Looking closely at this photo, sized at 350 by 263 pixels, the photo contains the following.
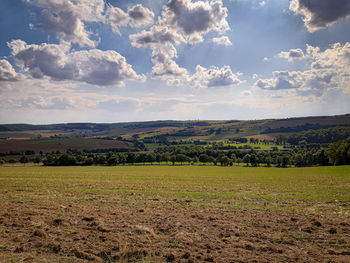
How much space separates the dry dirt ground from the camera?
9.16 metres

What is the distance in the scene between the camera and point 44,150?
171250 mm

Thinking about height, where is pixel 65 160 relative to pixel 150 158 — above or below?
above

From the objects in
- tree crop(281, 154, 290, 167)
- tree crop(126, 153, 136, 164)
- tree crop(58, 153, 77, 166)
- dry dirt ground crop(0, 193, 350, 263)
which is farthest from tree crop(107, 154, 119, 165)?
dry dirt ground crop(0, 193, 350, 263)

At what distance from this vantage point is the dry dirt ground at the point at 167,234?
9.16 m

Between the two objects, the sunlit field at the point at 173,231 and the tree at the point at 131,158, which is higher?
the sunlit field at the point at 173,231

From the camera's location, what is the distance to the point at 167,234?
11.5 meters

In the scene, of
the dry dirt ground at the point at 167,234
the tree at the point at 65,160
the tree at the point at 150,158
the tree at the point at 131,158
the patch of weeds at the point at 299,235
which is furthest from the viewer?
the tree at the point at 150,158

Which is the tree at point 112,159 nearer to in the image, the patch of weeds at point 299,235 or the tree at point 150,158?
the tree at point 150,158

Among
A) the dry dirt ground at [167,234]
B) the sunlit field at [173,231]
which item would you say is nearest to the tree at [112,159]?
the sunlit field at [173,231]

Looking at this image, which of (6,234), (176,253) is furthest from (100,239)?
(6,234)

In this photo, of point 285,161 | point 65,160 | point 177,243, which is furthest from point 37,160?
point 177,243

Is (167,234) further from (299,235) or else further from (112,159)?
(112,159)

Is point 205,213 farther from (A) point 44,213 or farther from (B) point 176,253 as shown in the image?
(A) point 44,213

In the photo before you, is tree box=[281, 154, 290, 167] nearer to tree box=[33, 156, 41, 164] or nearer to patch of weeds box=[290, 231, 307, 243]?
patch of weeds box=[290, 231, 307, 243]
